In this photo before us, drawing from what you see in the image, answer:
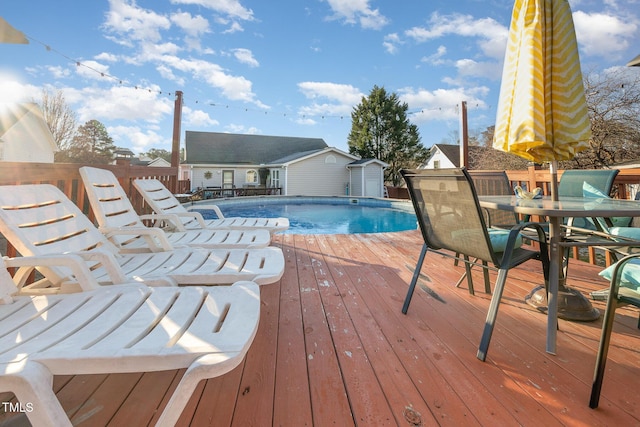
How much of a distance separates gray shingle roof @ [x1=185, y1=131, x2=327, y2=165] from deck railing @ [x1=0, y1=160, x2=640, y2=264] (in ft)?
53.7

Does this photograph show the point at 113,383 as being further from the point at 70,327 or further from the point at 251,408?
the point at 251,408

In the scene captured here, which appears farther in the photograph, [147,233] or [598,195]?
[598,195]

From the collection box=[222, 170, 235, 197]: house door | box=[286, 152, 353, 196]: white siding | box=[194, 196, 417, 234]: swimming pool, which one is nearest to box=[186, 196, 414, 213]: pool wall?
box=[194, 196, 417, 234]: swimming pool

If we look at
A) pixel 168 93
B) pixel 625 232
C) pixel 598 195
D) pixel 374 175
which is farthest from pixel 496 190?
pixel 374 175

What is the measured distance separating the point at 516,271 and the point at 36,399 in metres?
3.46

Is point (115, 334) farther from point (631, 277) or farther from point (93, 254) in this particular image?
point (631, 277)

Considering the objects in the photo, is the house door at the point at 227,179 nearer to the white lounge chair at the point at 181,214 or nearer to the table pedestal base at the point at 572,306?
the white lounge chair at the point at 181,214

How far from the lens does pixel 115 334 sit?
960 millimetres

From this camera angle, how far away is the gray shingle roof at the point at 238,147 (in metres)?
20.1

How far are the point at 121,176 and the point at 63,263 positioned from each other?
2208mm

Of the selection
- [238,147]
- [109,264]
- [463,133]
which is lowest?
[109,264]

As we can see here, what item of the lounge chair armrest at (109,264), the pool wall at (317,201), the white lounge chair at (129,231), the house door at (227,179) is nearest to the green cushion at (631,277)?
the white lounge chair at (129,231)

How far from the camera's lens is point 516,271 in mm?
2918

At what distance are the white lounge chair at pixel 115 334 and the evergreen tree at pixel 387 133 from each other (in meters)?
25.0
